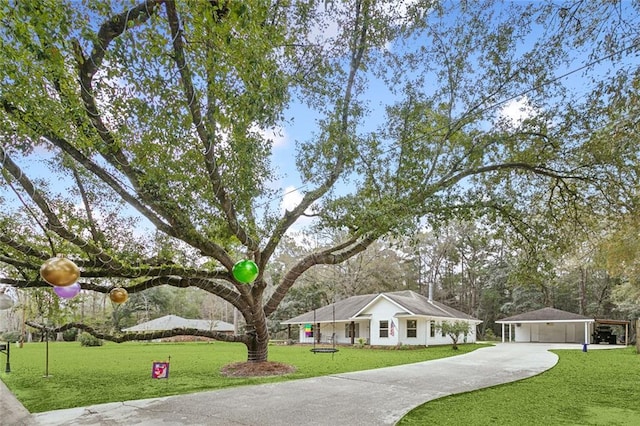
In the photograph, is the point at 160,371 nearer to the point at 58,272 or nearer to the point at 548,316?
the point at 58,272

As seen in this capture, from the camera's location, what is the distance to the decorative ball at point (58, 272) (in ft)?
14.4

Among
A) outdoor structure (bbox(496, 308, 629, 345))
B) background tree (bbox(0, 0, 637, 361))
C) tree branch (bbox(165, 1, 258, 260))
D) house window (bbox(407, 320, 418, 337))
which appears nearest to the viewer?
tree branch (bbox(165, 1, 258, 260))

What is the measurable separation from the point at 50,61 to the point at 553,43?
309 inches

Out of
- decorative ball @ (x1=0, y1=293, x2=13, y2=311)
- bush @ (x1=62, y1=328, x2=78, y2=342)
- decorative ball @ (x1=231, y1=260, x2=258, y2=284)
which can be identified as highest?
decorative ball @ (x1=231, y1=260, x2=258, y2=284)

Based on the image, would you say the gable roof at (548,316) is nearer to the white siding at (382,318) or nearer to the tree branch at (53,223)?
the white siding at (382,318)

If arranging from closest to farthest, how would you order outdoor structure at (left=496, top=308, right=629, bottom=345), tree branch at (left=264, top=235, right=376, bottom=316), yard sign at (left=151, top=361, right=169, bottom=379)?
yard sign at (left=151, top=361, right=169, bottom=379)
tree branch at (left=264, top=235, right=376, bottom=316)
outdoor structure at (left=496, top=308, right=629, bottom=345)

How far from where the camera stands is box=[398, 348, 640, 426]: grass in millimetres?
5922

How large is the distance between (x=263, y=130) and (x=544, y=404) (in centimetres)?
653

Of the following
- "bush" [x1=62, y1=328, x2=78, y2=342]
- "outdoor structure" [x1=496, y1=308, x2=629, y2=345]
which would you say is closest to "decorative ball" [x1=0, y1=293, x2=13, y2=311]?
"outdoor structure" [x1=496, y1=308, x2=629, y2=345]

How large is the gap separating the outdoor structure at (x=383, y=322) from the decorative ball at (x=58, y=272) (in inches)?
794

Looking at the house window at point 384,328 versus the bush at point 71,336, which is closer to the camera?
the house window at point 384,328

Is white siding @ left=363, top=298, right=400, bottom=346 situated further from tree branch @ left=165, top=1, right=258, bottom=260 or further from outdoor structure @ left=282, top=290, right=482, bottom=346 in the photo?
tree branch @ left=165, top=1, right=258, bottom=260

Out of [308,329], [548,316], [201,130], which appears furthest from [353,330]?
[201,130]

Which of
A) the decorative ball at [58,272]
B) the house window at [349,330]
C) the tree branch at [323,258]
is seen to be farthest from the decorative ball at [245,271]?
the house window at [349,330]
